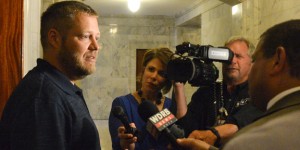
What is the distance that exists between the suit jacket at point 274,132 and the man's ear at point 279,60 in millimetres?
127

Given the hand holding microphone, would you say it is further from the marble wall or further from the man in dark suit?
the marble wall

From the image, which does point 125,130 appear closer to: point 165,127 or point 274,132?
point 165,127

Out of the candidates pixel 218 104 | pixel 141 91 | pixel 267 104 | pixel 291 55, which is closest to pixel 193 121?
pixel 218 104

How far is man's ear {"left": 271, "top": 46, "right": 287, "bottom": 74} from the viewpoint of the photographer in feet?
3.94

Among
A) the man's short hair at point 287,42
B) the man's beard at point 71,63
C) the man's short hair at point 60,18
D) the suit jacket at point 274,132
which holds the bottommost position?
the suit jacket at point 274,132

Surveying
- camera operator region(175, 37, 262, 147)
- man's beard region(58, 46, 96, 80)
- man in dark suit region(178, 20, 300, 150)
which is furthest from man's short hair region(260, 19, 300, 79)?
camera operator region(175, 37, 262, 147)

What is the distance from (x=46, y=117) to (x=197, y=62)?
36.6 inches

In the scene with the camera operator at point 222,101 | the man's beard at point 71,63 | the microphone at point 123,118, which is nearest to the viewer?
the man's beard at point 71,63

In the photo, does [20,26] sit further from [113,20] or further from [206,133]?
[113,20]

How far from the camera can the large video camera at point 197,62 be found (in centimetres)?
198

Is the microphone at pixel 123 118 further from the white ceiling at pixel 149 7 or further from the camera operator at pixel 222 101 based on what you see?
the white ceiling at pixel 149 7

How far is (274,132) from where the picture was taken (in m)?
1.07

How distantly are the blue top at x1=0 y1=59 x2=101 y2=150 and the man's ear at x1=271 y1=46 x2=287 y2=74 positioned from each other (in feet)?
2.15

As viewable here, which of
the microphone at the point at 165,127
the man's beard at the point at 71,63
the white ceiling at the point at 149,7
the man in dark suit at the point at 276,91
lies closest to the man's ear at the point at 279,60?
the man in dark suit at the point at 276,91
